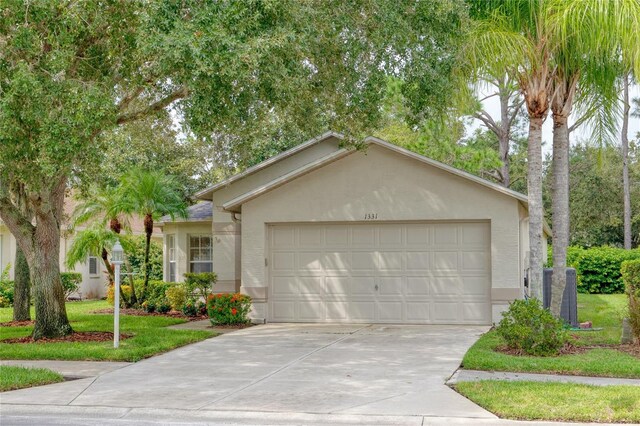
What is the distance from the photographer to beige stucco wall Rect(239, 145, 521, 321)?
55.9ft

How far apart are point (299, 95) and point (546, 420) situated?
7.47 m

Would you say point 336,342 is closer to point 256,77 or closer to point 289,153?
point 256,77

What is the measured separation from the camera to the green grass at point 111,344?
1309 centimetres

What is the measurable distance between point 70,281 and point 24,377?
17971 mm

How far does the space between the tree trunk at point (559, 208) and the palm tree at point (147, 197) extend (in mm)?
11685

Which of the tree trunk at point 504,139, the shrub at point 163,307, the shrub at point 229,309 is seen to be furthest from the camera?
the tree trunk at point 504,139

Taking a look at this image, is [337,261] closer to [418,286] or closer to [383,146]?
[418,286]

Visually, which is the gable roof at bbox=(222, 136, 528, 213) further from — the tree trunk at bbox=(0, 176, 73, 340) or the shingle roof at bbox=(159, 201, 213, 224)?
the tree trunk at bbox=(0, 176, 73, 340)

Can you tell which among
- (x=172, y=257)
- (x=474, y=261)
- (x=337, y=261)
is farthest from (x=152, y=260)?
(x=474, y=261)

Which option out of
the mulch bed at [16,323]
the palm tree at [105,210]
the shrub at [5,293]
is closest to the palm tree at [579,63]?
the mulch bed at [16,323]

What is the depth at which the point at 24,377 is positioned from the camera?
428 inches

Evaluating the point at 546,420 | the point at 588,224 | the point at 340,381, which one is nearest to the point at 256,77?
the point at 340,381

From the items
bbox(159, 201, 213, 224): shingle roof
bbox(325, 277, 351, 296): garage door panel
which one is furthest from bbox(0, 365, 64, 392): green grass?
bbox(159, 201, 213, 224): shingle roof

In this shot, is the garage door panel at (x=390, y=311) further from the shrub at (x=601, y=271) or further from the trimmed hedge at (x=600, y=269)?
the shrub at (x=601, y=271)
